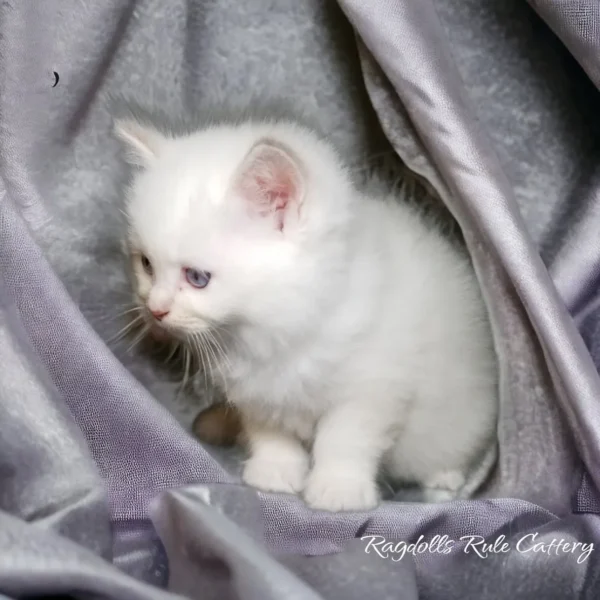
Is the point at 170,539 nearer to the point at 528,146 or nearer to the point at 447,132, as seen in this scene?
the point at 447,132

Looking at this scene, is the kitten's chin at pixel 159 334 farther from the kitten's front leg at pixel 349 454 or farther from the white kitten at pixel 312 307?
the kitten's front leg at pixel 349 454

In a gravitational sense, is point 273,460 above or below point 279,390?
below

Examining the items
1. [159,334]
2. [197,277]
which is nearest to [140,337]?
[159,334]

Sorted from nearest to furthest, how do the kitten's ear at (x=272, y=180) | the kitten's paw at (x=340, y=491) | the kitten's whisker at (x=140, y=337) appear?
1. the kitten's ear at (x=272, y=180)
2. the kitten's paw at (x=340, y=491)
3. the kitten's whisker at (x=140, y=337)

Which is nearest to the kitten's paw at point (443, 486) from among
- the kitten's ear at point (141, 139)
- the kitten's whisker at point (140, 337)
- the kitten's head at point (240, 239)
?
the kitten's head at point (240, 239)

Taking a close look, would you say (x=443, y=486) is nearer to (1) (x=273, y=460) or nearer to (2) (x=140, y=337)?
(1) (x=273, y=460)

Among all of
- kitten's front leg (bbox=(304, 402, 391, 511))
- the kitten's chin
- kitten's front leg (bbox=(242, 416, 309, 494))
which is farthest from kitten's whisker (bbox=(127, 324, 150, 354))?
kitten's front leg (bbox=(304, 402, 391, 511))
